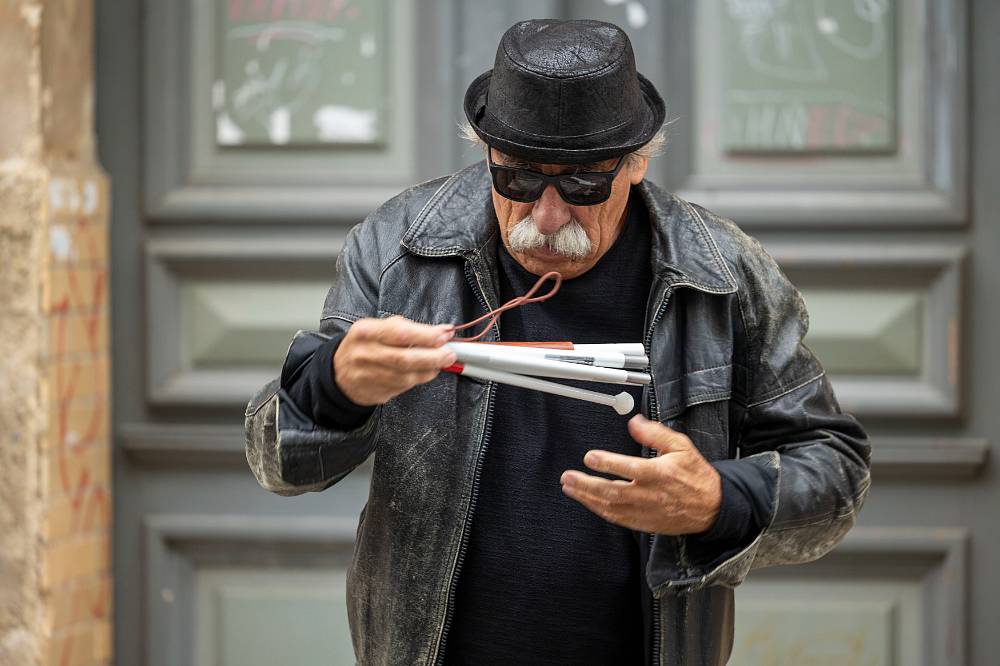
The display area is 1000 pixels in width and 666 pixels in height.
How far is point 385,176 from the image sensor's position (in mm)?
3084

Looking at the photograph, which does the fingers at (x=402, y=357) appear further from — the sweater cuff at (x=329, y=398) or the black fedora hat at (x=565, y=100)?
the black fedora hat at (x=565, y=100)

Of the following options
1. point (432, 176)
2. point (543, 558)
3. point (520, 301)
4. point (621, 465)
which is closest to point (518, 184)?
point (520, 301)

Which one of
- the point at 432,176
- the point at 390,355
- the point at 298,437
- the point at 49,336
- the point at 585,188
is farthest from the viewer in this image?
the point at 432,176

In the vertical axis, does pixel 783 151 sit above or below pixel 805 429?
above

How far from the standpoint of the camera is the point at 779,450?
1.83m

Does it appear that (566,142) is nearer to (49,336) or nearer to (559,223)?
(559,223)

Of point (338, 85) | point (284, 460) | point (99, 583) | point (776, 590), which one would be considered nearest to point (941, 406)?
point (776, 590)

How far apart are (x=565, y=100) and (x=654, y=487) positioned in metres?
0.55

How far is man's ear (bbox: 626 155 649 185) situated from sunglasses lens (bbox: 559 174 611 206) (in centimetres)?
9

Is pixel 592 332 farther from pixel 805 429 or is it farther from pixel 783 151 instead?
pixel 783 151

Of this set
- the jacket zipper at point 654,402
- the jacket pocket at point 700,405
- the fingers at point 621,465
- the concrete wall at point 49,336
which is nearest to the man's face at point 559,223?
the jacket zipper at point 654,402

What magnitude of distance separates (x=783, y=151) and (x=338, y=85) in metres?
1.09

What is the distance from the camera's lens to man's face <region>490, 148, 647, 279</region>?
1.77 m

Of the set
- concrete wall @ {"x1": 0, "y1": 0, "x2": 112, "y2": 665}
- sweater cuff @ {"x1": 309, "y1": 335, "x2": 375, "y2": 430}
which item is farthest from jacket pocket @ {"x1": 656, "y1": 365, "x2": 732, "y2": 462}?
concrete wall @ {"x1": 0, "y1": 0, "x2": 112, "y2": 665}
